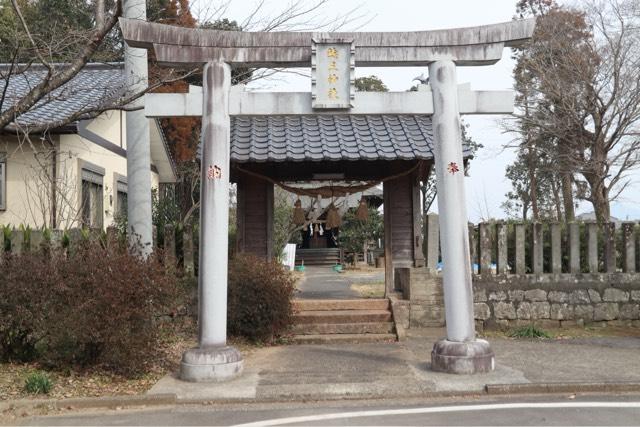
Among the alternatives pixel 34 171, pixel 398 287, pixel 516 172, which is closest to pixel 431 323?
pixel 398 287

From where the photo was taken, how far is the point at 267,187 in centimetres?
1182

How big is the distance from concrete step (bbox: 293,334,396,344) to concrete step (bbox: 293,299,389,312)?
715mm

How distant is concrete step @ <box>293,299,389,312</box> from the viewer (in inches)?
418

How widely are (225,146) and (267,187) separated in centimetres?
417

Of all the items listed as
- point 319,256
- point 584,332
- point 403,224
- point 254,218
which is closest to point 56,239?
point 254,218

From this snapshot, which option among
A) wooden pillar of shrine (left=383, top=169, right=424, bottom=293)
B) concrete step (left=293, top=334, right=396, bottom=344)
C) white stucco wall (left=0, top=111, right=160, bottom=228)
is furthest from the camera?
white stucco wall (left=0, top=111, right=160, bottom=228)

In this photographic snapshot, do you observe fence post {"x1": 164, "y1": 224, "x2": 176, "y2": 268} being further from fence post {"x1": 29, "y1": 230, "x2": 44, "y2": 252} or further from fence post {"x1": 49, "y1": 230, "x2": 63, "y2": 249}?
fence post {"x1": 29, "y1": 230, "x2": 44, "y2": 252}

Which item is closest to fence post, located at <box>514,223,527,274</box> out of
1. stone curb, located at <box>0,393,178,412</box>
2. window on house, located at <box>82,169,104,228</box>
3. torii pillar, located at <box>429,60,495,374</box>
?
torii pillar, located at <box>429,60,495,374</box>

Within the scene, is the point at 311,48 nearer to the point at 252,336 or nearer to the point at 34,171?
the point at 252,336

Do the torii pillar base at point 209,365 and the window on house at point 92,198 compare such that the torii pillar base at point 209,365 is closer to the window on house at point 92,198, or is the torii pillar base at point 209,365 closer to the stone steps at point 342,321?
the stone steps at point 342,321

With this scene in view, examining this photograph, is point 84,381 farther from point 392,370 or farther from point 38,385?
point 392,370

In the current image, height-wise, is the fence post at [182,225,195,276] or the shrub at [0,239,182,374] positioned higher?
the fence post at [182,225,195,276]

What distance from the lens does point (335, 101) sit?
308 inches

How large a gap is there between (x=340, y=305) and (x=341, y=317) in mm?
370
